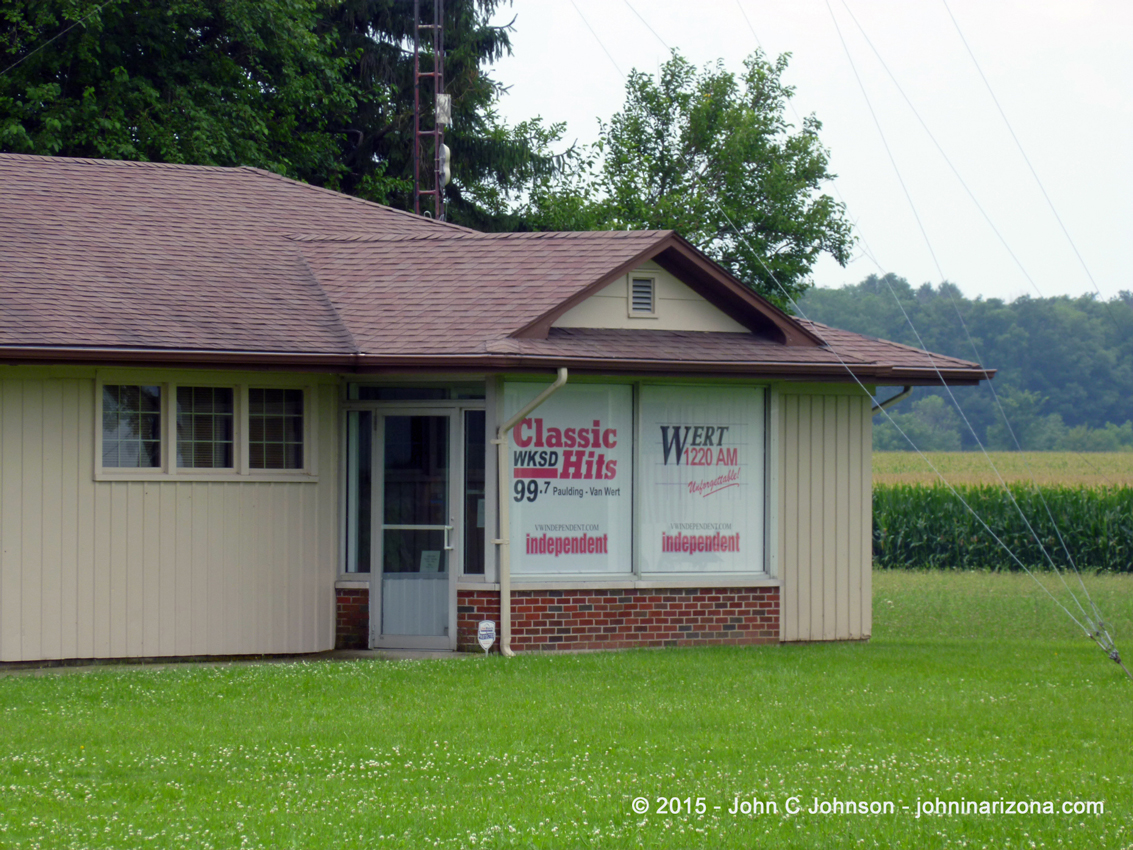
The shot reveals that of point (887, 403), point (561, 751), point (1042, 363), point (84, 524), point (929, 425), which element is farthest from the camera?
point (929, 425)

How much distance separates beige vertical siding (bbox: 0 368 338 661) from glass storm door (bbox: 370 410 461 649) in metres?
0.49

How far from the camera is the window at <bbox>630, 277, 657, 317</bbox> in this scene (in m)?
13.8

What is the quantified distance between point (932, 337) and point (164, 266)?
51.3m

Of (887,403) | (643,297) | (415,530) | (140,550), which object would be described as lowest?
(140,550)

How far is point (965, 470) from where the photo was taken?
162ft

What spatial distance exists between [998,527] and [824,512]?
1732cm

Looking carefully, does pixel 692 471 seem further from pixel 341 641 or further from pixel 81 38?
pixel 81 38

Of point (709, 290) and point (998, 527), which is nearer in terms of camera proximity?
point (709, 290)

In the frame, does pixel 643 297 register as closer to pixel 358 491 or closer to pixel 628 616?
pixel 628 616

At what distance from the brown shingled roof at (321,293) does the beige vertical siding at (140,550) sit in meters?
0.73

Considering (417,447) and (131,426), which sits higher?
(131,426)

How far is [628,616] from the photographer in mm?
13430

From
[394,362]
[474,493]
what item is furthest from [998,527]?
[394,362]

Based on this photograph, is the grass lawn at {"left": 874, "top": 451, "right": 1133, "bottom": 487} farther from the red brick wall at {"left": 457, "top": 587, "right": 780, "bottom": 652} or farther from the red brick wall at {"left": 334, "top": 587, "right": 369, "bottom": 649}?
the red brick wall at {"left": 334, "top": 587, "right": 369, "bottom": 649}
